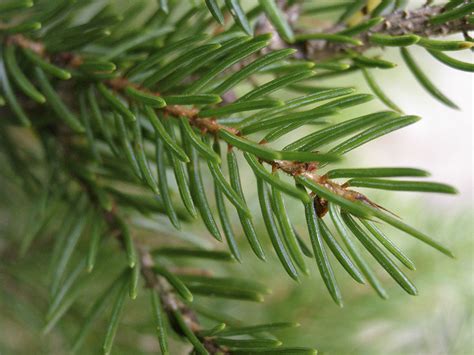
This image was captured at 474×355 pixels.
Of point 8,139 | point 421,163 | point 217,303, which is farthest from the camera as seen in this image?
point 421,163

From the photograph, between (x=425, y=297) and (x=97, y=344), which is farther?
(x=425, y=297)

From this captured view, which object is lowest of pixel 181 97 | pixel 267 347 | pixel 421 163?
pixel 267 347

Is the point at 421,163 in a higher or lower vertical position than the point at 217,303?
higher

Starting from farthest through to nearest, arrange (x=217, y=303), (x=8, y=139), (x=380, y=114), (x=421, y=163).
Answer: (x=421, y=163)
(x=217, y=303)
(x=8, y=139)
(x=380, y=114)

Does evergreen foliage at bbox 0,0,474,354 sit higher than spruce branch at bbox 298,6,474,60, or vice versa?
spruce branch at bbox 298,6,474,60

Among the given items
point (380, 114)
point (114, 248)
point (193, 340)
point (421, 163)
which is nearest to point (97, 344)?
point (114, 248)

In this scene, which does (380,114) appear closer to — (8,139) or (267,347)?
(267,347)

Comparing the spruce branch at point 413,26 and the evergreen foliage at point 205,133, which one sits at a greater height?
the spruce branch at point 413,26
